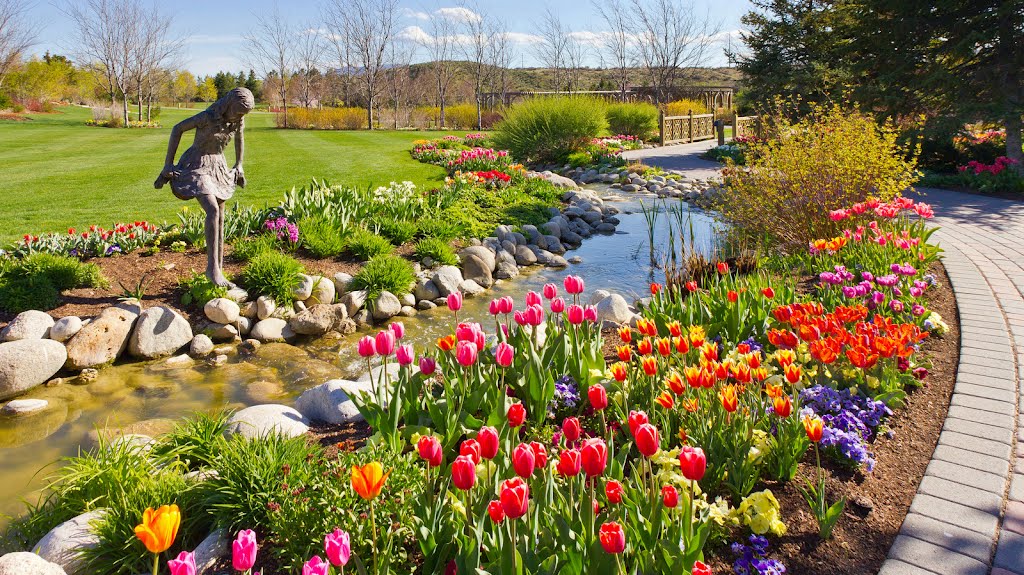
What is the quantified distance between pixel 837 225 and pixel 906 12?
30.4 feet

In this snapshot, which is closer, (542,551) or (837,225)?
(542,551)

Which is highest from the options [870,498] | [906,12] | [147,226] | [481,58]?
[481,58]

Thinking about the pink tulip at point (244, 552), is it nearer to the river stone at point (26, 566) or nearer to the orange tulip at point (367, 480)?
the orange tulip at point (367, 480)

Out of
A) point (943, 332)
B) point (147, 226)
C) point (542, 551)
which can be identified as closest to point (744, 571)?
point (542, 551)

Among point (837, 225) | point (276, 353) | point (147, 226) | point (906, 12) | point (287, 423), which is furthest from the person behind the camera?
point (906, 12)

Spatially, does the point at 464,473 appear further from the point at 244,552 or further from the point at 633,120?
the point at 633,120

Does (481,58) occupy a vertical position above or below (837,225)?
above

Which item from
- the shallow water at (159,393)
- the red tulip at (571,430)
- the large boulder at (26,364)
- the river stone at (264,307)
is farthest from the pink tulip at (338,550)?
the river stone at (264,307)

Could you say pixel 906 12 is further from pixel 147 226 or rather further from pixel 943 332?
pixel 147 226

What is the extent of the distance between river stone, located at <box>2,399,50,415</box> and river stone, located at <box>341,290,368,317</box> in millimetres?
2666

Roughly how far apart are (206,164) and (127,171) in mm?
10038

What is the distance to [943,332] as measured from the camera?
4195mm

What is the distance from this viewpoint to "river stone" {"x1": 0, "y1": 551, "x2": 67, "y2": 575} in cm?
205

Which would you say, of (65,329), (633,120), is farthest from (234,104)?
(633,120)
